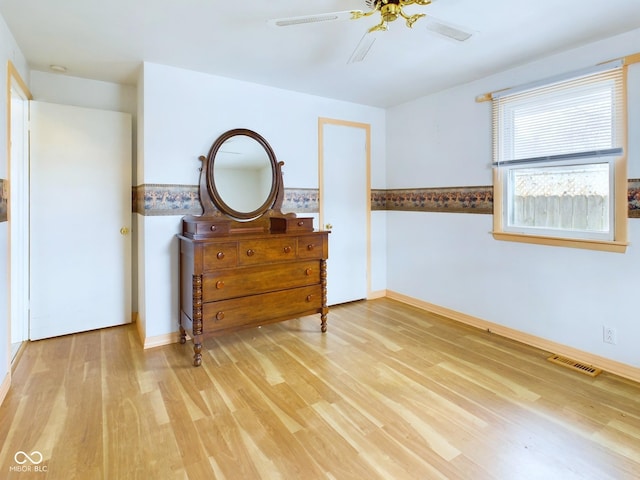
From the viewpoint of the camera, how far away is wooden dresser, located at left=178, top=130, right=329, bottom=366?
2.66 meters

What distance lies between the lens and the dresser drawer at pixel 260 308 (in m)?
2.70

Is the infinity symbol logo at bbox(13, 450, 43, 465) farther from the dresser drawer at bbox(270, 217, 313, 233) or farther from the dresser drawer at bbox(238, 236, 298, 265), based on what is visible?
the dresser drawer at bbox(270, 217, 313, 233)

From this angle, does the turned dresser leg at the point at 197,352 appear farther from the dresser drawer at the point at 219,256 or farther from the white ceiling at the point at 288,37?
the white ceiling at the point at 288,37

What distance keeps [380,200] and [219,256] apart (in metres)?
2.33

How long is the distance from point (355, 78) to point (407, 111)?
1.07 m

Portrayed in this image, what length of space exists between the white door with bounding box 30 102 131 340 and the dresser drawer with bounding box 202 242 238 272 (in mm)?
1281

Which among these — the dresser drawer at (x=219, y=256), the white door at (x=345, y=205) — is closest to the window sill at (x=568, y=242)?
the white door at (x=345, y=205)

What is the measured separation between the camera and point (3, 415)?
6.45ft

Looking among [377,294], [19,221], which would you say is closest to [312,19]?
[19,221]

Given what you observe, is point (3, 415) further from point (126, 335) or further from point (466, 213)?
point (466, 213)

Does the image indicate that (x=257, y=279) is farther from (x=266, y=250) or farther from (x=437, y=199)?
(x=437, y=199)

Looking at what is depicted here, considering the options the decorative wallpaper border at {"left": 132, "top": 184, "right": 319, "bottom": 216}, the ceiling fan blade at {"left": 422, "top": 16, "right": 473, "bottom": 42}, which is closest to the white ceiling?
the ceiling fan blade at {"left": 422, "top": 16, "right": 473, "bottom": 42}

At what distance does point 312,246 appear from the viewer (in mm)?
3189

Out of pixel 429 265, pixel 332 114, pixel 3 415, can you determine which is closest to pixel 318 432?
pixel 3 415
